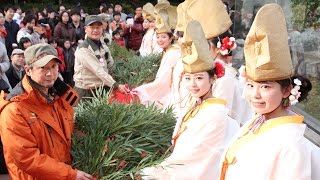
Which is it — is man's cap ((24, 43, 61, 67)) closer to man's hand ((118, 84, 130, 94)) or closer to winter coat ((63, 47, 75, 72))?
man's hand ((118, 84, 130, 94))

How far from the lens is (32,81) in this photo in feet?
11.0

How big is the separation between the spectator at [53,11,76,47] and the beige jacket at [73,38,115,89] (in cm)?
438

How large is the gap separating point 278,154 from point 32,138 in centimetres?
154

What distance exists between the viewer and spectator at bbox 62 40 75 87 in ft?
31.9

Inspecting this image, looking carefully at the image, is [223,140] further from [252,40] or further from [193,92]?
[252,40]

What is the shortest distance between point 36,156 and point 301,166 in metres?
1.61

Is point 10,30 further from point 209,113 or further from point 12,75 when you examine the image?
point 209,113

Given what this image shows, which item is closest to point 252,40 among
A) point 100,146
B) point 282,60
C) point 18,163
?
point 282,60

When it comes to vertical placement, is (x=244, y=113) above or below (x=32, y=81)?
below

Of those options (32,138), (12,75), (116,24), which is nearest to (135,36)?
(116,24)

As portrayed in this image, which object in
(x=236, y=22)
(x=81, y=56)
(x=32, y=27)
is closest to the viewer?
(x=81, y=56)

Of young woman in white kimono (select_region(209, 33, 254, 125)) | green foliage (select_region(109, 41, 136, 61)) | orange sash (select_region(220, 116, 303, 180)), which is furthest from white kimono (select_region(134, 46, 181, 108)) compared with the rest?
orange sash (select_region(220, 116, 303, 180))

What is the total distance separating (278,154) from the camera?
2.50 m

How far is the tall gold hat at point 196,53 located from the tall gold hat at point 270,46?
819 millimetres
